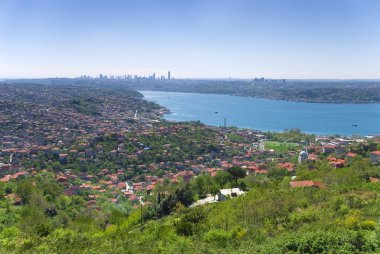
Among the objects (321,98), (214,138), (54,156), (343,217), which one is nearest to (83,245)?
(343,217)

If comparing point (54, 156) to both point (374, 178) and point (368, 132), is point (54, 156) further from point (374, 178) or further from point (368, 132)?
point (368, 132)

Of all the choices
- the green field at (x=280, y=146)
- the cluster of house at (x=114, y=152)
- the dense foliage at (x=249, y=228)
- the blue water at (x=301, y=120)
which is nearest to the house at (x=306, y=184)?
the cluster of house at (x=114, y=152)

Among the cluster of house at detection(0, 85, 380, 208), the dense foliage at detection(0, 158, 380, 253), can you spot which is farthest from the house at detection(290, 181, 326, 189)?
the dense foliage at detection(0, 158, 380, 253)

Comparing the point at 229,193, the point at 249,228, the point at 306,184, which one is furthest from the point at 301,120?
the point at 249,228

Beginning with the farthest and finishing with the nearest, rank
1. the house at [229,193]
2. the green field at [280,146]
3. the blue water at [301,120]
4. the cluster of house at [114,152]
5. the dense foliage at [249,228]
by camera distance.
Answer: the blue water at [301,120], the green field at [280,146], the cluster of house at [114,152], the house at [229,193], the dense foliage at [249,228]

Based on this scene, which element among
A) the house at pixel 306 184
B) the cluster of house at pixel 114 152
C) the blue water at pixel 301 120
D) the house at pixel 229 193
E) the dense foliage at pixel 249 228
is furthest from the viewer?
the blue water at pixel 301 120

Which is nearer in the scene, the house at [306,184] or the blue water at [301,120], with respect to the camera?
the house at [306,184]

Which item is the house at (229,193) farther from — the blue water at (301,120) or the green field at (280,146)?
the blue water at (301,120)

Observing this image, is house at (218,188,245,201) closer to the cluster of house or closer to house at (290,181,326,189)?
house at (290,181,326,189)
